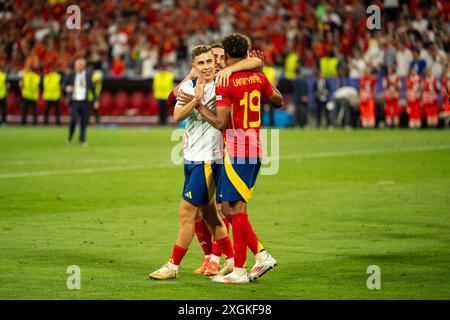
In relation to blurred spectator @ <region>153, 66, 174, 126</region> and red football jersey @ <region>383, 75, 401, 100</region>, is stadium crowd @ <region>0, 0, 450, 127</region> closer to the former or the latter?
red football jersey @ <region>383, 75, 401, 100</region>

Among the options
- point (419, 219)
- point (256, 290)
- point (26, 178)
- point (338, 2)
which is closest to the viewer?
point (256, 290)

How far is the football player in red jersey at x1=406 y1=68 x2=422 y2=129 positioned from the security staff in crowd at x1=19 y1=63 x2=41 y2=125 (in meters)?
13.9

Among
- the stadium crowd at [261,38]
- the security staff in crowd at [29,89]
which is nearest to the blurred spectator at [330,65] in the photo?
the stadium crowd at [261,38]

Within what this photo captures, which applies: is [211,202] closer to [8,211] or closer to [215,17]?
[8,211]

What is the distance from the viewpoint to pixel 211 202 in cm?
948

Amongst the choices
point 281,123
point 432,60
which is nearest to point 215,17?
point 281,123

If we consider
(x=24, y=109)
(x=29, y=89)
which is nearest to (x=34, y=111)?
(x=24, y=109)

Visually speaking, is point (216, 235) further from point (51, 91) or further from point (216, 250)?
point (51, 91)

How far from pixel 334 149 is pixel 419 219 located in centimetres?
1252

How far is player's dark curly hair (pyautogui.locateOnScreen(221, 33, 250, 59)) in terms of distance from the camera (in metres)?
9.04

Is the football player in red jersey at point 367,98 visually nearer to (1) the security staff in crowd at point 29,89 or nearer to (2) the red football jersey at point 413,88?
(2) the red football jersey at point 413,88

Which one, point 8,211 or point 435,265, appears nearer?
point 435,265

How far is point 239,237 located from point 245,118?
3.43 feet

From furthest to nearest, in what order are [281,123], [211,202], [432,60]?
1. [281,123]
2. [432,60]
3. [211,202]
